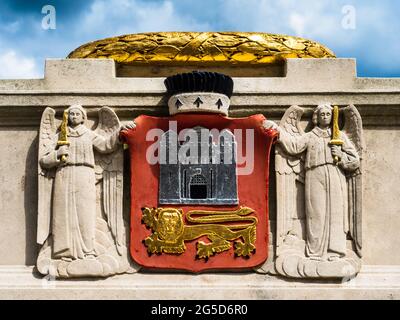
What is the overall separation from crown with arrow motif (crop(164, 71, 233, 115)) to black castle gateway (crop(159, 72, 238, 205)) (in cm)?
A: 1

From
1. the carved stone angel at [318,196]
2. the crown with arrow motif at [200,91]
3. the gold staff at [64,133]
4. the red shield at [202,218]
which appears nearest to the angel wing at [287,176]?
the carved stone angel at [318,196]

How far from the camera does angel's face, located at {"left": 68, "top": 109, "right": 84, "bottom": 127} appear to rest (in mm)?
8742

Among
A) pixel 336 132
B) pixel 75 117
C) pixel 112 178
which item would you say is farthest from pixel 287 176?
pixel 75 117

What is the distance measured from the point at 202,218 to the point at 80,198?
132 cm

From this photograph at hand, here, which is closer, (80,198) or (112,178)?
(80,198)

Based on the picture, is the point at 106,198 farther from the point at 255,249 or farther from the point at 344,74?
the point at 344,74

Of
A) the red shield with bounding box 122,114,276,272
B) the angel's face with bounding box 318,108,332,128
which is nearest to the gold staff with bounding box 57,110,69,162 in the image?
the red shield with bounding box 122,114,276,272

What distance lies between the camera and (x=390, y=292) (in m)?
8.52

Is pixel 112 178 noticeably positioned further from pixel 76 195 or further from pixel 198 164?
pixel 198 164

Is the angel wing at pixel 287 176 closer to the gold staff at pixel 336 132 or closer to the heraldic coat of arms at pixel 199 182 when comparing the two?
the heraldic coat of arms at pixel 199 182

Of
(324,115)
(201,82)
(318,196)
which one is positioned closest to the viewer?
(201,82)

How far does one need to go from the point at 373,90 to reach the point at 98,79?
3041 millimetres

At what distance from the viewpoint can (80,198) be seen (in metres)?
8.63

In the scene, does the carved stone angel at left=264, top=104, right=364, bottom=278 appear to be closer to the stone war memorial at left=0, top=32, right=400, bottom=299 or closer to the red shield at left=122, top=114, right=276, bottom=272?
the stone war memorial at left=0, top=32, right=400, bottom=299
